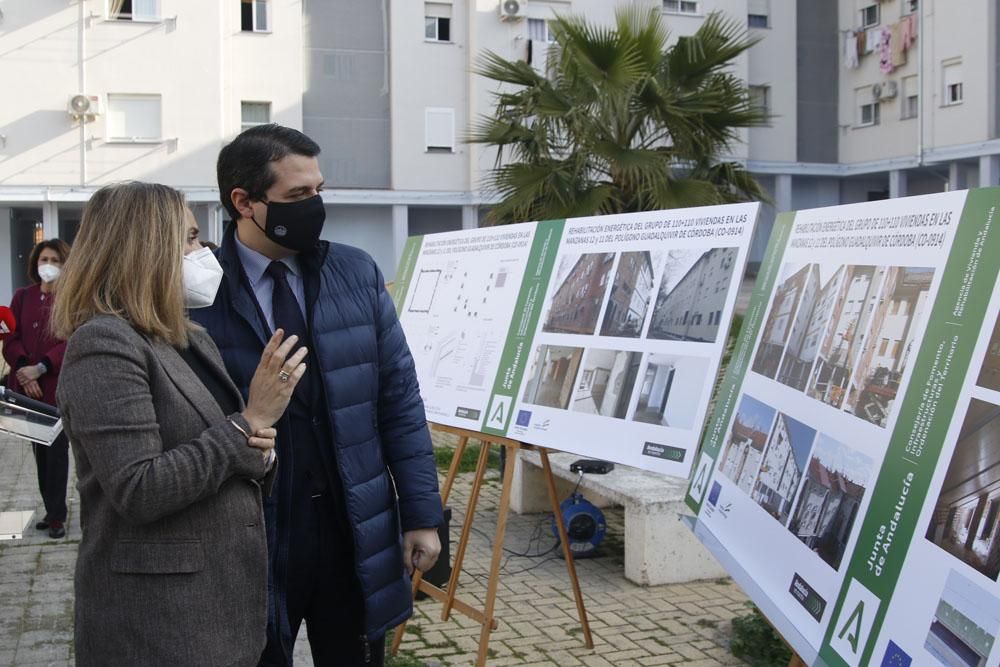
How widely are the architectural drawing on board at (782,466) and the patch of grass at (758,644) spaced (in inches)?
73.4

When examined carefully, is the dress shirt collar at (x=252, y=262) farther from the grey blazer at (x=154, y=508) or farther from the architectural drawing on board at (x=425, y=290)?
the architectural drawing on board at (x=425, y=290)

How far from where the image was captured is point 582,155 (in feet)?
38.0

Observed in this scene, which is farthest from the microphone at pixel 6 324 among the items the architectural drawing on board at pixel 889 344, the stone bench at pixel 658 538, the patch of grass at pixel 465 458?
the architectural drawing on board at pixel 889 344

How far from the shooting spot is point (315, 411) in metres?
2.88

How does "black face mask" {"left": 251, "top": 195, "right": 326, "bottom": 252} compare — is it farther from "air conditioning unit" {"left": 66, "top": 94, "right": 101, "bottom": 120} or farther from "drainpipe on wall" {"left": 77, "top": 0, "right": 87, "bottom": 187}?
"drainpipe on wall" {"left": 77, "top": 0, "right": 87, "bottom": 187}

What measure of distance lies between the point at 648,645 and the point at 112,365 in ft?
11.6

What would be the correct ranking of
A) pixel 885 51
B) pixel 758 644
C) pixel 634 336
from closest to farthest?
1. pixel 634 336
2. pixel 758 644
3. pixel 885 51

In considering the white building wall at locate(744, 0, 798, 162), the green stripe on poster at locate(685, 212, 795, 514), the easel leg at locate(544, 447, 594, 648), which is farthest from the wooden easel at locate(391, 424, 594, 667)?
the white building wall at locate(744, 0, 798, 162)

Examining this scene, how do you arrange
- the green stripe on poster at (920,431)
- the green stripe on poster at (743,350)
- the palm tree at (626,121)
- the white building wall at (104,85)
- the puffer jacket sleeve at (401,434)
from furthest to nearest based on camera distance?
the white building wall at (104,85), the palm tree at (626,121), the green stripe on poster at (743,350), the puffer jacket sleeve at (401,434), the green stripe on poster at (920,431)

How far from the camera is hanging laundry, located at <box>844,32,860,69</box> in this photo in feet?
103

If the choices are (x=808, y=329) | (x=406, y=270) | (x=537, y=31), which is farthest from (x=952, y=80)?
(x=808, y=329)

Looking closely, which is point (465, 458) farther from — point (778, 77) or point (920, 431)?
point (778, 77)

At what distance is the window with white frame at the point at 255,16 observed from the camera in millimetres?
27625

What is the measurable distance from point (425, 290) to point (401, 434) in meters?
3.11
